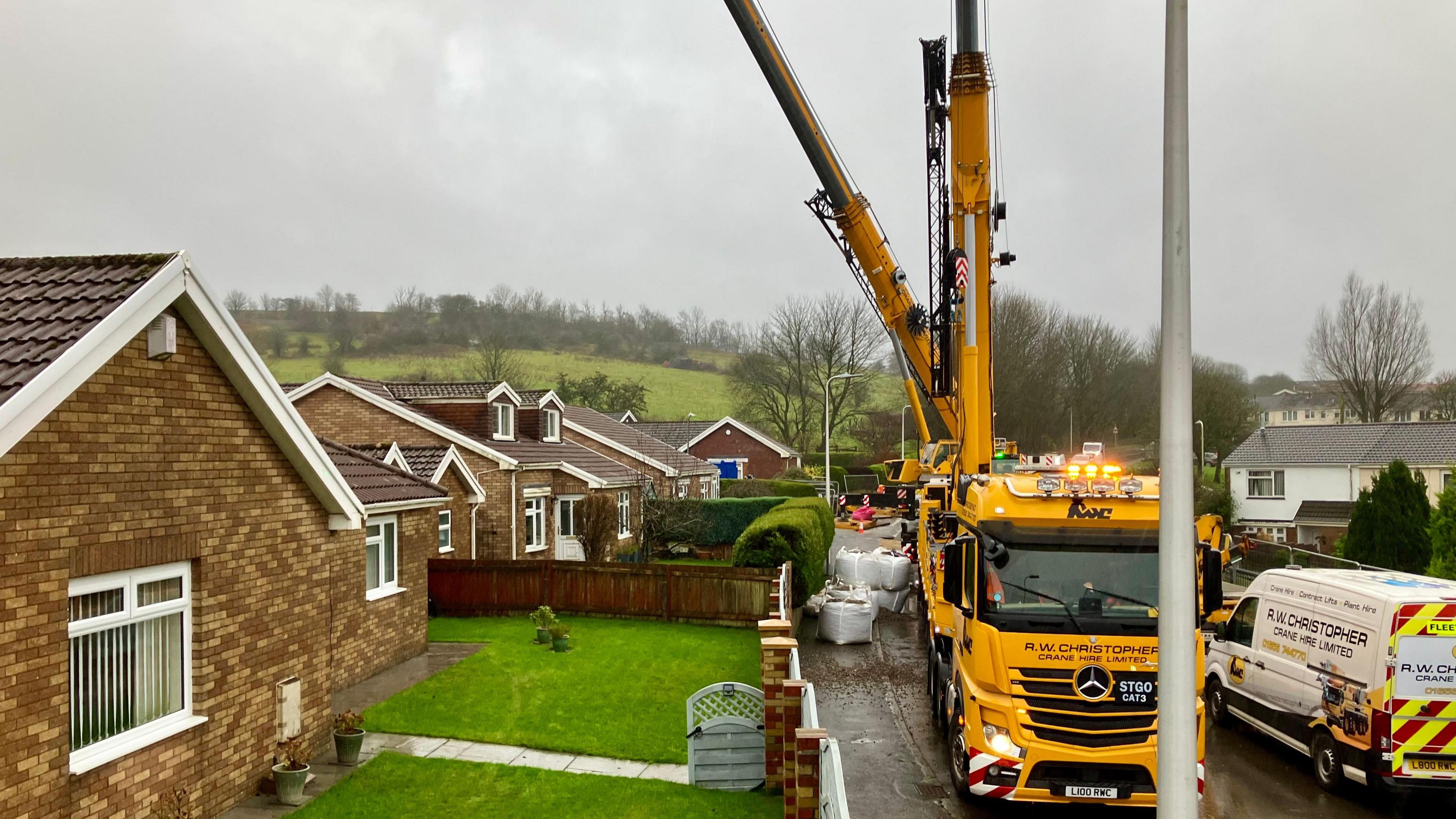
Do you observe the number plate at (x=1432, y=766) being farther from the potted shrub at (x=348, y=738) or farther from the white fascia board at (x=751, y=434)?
the white fascia board at (x=751, y=434)

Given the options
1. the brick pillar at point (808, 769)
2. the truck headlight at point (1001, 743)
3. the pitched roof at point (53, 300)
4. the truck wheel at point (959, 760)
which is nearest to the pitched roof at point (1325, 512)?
the truck wheel at point (959, 760)

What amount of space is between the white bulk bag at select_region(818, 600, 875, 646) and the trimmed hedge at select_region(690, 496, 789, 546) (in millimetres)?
16160

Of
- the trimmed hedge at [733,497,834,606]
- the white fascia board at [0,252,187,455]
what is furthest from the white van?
the white fascia board at [0,252,187,455]

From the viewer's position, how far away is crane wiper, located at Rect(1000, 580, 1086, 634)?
9.33 metres

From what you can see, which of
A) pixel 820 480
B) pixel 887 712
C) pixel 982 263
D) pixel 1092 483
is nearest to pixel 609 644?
pixel 887 712

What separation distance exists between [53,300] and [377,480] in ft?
29.7

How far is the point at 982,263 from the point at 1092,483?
21.9 ft

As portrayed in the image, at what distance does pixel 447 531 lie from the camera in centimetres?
2362

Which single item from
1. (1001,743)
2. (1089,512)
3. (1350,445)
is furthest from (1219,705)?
A: (1350,445)

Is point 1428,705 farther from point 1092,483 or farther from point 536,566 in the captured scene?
point 536,566

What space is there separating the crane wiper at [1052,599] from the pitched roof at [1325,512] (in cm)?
4062

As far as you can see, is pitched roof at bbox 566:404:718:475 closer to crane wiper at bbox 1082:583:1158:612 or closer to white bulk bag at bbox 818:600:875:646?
white bulk bag at bbox 818:600:875:646

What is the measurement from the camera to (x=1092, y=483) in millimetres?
9836

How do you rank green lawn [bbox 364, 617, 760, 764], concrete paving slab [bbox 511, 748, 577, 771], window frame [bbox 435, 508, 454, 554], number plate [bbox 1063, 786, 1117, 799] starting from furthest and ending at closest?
window frame [bbox 435, 508, 454, 554] → green lawn [bbox 364, 617, 760, 764] → concrete paving slab [bbox 511, 748, 577, 771] → number plate [bbox 1063, 786, 1117, 799]
